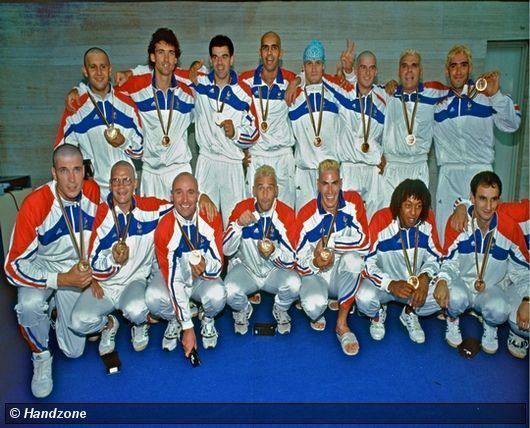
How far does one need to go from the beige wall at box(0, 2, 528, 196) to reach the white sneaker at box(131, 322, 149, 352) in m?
3.22

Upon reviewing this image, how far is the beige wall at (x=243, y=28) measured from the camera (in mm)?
5582

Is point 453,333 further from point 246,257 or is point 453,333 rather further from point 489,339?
point 246,257

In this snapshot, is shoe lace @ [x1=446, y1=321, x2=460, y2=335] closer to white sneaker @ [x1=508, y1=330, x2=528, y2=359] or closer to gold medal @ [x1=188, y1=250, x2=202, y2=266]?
white sneaker @ [x1=508, y1=330, x2=528, y2=359]

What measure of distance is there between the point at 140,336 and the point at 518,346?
277 centimetres

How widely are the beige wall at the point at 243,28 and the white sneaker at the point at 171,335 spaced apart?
3160mm

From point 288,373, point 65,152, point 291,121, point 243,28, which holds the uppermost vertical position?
point 243,28

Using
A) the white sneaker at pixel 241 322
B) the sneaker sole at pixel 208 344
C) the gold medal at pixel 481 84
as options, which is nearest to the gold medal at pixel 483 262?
the gold medal at pixel 481 84

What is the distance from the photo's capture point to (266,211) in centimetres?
388

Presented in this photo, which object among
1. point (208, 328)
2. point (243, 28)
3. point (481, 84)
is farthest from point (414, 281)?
point (243, 28)

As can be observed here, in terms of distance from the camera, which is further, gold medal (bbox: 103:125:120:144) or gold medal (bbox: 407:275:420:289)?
gold medal (bbox: 103:125:120:144)

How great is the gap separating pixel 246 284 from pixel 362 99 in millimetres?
2011

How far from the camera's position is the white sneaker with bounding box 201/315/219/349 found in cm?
373

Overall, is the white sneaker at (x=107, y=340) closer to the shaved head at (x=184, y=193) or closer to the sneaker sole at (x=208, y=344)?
the sneaker sole at (x=208, y=344)

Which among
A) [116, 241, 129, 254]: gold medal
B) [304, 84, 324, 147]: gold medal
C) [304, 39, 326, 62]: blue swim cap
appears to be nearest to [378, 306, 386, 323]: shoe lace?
[304, 84, 324, 147]: gold medal
